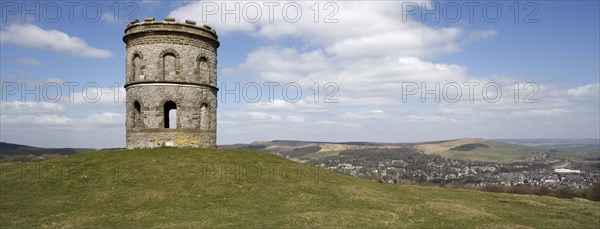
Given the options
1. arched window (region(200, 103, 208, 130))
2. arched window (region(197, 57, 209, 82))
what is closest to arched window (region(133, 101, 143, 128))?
arched window (region(200, 103, 208, 130))

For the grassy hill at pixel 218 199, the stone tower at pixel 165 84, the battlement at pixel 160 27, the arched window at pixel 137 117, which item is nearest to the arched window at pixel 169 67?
the stone tower at pixel 165 84

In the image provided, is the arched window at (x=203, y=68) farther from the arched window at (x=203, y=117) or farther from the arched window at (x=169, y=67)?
the arched window at (x=203, y=117)

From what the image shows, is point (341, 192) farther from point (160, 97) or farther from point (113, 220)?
point (160, 97)

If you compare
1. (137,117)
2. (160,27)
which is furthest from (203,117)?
(160,27)

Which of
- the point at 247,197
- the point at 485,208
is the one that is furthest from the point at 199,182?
the point at 485,208

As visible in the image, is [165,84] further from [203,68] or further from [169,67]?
[203,68]

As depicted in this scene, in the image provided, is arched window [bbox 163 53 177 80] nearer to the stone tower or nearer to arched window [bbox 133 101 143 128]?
the stone tower
